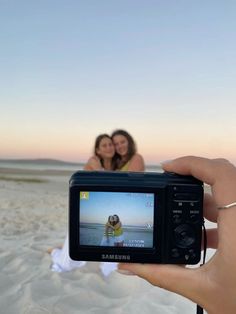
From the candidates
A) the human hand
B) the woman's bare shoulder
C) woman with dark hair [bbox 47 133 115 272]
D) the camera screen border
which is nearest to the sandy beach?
woman with dark hair [bbox 47 133 115 272]

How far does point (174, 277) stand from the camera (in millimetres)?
1033

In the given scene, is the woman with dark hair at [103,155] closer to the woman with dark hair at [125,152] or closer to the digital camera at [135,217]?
the woman with dark hair at [125,152]

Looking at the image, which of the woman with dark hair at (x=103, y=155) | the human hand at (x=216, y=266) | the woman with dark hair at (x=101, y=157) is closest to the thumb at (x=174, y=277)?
the human hand at (x=216, y=266)

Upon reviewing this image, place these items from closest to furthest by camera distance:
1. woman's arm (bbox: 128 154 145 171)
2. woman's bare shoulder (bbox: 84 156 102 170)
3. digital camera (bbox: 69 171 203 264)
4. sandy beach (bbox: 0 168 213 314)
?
digital camera (bbox: 69 171 203 264)
sandy beach (bbox: 0 168 213 314)
woman's arm (bbox: 128 154 145 171)
woman's bare shoulder (bbox: 84 156 102 170)

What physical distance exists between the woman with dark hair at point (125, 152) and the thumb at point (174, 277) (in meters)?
3.05

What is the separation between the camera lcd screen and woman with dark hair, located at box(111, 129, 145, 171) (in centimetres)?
304

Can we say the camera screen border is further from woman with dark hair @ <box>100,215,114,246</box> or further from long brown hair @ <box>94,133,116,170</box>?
long brown hair @ <box>94,133,116,170</box>

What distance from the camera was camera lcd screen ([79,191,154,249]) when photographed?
109cm

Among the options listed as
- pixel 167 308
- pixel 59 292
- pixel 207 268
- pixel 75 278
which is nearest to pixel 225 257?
pixel 207 268

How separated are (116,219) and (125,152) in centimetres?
311

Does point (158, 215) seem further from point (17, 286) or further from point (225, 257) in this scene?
point (17, 286)

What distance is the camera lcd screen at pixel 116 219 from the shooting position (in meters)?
1.09

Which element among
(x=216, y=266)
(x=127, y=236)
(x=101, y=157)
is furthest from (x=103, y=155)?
(x=216, y=266)

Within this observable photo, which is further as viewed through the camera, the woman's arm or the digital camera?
the woman's arm
